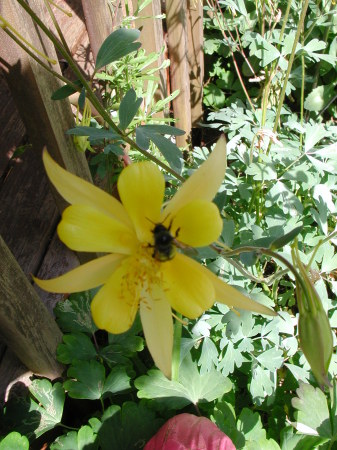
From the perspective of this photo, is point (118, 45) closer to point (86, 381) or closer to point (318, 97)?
point (86, 381)

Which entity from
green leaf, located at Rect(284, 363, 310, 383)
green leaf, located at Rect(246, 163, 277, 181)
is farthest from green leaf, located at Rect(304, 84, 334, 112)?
green leaf, located at Rect(284, 363, 310, 383)

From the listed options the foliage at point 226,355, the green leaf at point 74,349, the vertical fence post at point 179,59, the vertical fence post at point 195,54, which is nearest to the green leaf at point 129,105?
the foliage at point 226,355

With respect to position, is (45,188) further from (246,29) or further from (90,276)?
(246,29)

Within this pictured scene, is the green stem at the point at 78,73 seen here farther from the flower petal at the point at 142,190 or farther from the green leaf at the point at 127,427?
the green leaf at the point at 127,427

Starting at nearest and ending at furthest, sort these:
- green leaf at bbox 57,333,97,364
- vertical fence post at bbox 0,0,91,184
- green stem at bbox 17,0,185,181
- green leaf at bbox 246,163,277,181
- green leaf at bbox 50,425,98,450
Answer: green stem at bbox 17,0,185,181, vertical fence post at bbox 0,0,91,184, green leaf at bbox 50,425,98,450, green leaf at bbox 57,333,97,364, green leaf at bbox 246,163,277,181

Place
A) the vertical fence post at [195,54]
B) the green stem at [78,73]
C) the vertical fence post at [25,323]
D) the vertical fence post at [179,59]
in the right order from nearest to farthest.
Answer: the green stem at [78,73]
the vertical fence post at [25,323]
the vertical fence post at [179,59]
the vertical fence post at [195,54]

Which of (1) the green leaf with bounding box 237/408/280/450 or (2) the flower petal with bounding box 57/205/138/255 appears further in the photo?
(1) the green leaf with bounding box 237/408/280/450

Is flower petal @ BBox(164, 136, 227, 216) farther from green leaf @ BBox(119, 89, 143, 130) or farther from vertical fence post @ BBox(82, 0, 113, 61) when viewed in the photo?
vertical fence post @ BBox(82, 0, 113, 61)

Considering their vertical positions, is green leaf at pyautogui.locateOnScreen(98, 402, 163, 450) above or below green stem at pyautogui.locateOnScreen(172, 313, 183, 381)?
below
